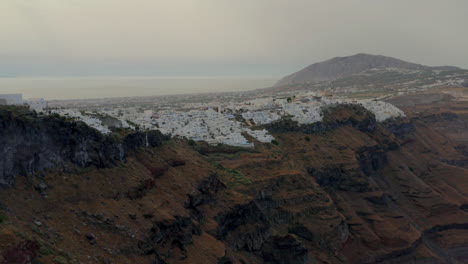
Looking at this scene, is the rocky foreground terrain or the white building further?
the white building

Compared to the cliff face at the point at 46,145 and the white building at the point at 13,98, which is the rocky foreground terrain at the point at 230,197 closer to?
the cliff face at the point at 46,145

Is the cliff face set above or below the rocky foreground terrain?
above

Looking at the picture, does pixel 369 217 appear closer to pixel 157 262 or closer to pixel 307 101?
pixel 157 262

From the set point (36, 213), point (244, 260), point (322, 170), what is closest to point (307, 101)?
point (322, 170)

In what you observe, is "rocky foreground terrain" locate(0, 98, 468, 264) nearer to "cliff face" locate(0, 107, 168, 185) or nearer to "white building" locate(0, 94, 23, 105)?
"cliff face" locate(0, 107, 168, 185)

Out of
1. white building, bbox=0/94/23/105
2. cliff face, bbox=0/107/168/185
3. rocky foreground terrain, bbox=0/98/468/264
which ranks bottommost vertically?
rocky foreground terrain, bbox=0/98/468/264

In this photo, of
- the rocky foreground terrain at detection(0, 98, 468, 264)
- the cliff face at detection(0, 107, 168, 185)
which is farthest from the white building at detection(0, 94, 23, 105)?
the cliff face at detection(0, 107, 168, 185)
